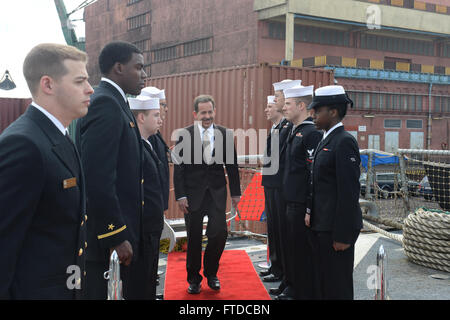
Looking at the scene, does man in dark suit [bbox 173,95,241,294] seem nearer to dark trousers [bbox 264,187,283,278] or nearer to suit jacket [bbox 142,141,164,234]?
dark trousers [bbox 264,187,283,278]

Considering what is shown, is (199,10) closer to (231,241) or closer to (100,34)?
(100,34)

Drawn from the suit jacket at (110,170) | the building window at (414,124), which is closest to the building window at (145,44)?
the building window at (414,124)

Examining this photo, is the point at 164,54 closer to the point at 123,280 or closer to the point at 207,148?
the point at 207,148

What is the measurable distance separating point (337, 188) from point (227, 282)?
8.22 feet

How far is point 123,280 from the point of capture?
9.84ft

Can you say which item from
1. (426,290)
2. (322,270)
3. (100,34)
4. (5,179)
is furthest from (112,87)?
(100,34)

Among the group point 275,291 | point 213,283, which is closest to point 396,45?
point 275,291

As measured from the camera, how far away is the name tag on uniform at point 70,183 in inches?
78.5

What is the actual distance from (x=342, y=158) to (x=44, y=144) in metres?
2.23

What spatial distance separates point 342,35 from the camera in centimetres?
3688

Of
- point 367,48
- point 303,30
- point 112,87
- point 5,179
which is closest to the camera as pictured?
point 5,179

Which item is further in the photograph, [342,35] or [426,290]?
[342,35]

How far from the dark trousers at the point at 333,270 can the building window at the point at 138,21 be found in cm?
4418

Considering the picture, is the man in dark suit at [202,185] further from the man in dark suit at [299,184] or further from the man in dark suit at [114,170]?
the man in dark suit at [114,170]
